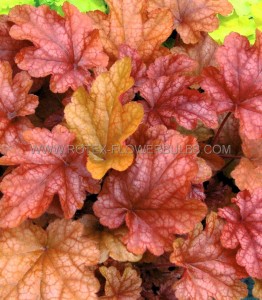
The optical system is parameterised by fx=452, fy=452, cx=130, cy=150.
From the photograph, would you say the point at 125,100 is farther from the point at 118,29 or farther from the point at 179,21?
the point at 179,21

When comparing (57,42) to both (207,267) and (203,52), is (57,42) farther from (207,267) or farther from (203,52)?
(207,267)

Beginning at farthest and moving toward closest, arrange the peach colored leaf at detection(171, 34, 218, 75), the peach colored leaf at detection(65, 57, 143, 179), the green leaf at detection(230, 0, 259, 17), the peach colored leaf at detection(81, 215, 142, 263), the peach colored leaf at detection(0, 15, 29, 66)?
the green leaf at detection(230, 0, 259, 17) < the peach colored leaf at detection(171, 34, 218, 75) < the peach colored leaf at detection(0, 15, 29, 66) < the peach colored leaf at detection(81, 215, 142, 263) < the peach colored leaf at detection(65, 57, 143, 179)

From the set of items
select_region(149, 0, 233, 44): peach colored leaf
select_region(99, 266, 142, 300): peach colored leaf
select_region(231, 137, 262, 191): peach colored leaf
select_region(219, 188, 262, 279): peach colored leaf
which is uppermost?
select_region(149, 0, 233, 44): peach colored leaf

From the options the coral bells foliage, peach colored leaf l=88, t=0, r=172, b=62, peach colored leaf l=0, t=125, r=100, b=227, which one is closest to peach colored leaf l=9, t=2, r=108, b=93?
the coral bells foliage

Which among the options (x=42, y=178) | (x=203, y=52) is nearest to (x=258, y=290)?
(x=42, y=178)

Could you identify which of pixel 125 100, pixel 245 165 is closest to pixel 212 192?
pixel 245 165

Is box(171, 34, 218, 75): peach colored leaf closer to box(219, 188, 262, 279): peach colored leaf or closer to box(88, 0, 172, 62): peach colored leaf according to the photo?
box(88, 0, 172, 62): peach colored leaf
